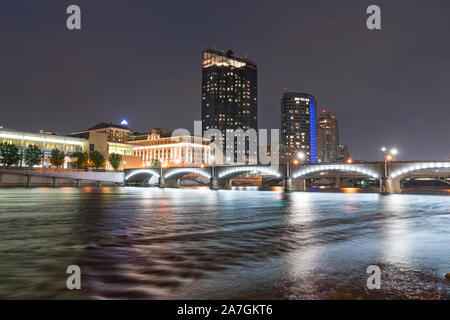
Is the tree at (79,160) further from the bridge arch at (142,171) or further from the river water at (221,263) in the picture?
the river water at (221,263)

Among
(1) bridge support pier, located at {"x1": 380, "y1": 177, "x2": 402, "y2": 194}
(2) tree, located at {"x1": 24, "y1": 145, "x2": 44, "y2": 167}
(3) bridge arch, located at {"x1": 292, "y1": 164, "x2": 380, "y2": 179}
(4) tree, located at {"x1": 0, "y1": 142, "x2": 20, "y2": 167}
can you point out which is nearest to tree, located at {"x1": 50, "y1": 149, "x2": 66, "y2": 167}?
(2) tree, located at {"x1": 24, "y1": 145, "x2": 44, "y2": 167}

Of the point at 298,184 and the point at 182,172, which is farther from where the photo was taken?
the point at 182,172

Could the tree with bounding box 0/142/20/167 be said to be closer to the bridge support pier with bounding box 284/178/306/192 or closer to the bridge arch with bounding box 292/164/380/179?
the bridge support pier with bounding box 284/178/306/192

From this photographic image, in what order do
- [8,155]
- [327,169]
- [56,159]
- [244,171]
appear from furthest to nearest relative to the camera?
1. [56,159]
2. [8,155]
3. [244,171]
4. [327,169]

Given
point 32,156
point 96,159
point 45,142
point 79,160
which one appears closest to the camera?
point 32,156

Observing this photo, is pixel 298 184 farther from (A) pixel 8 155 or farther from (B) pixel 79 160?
(A) pixel 8 155

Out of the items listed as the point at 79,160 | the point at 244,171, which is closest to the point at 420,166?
the point at 244,171

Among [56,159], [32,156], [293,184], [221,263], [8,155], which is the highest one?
[32,156]

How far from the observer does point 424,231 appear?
52.0 ft

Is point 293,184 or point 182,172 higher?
point 182,172

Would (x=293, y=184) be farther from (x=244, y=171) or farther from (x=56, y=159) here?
(x=56, y=159)
